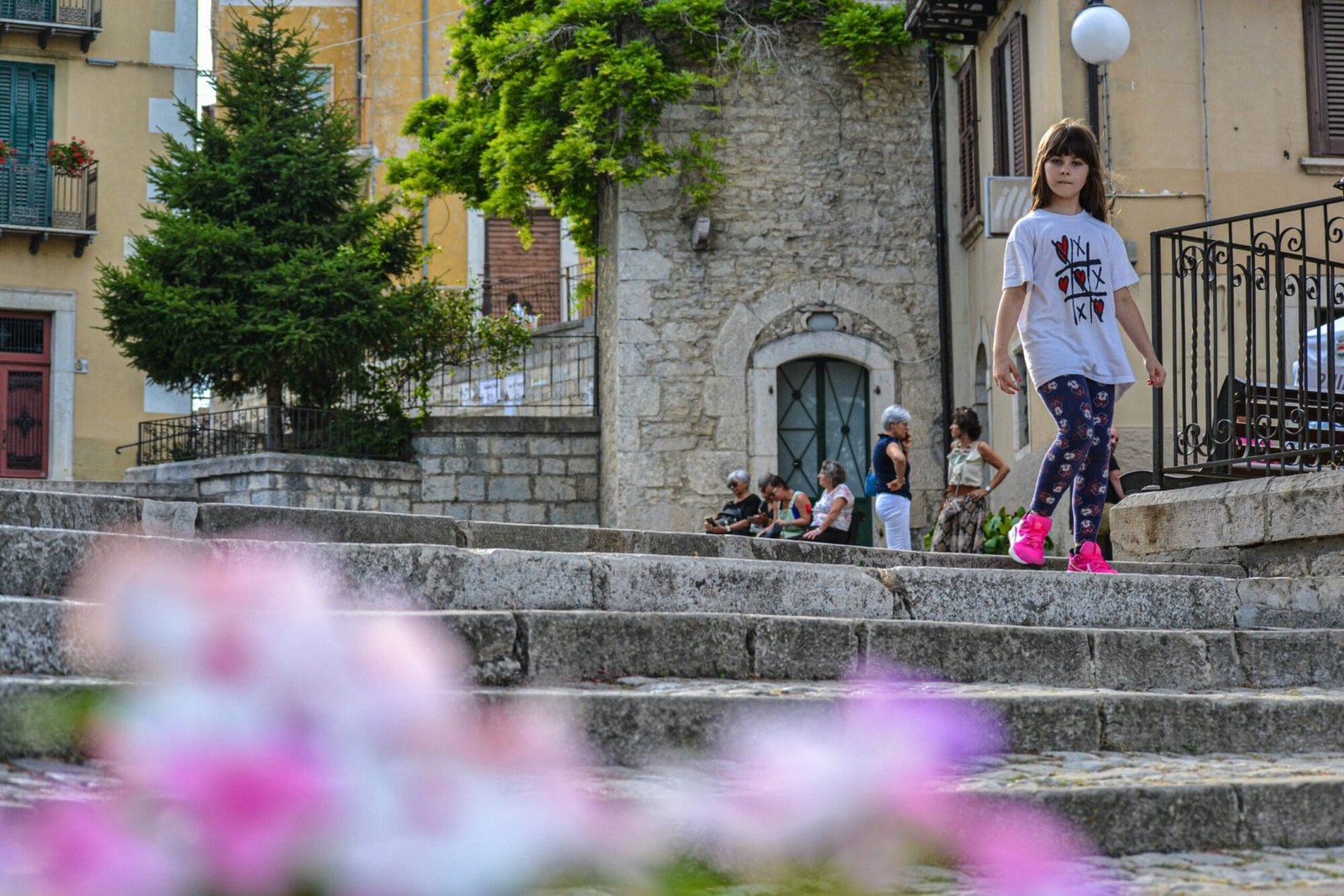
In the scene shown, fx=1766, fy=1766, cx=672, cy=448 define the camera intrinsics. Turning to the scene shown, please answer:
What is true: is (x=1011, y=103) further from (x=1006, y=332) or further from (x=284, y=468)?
(x=1006, y=332)

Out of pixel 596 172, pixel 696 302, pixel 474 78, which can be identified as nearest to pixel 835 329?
pixel 696 302

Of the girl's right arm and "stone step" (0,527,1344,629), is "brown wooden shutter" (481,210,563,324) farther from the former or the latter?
"stone step" (0,527,1344,629)

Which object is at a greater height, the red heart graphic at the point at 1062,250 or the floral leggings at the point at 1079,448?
the red heart graphic at the point at 1062,250

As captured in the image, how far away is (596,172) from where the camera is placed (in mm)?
17719

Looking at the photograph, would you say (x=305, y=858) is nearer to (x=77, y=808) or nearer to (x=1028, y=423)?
(x=77, y=808)

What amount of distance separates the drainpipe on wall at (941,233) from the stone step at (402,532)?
9645mm

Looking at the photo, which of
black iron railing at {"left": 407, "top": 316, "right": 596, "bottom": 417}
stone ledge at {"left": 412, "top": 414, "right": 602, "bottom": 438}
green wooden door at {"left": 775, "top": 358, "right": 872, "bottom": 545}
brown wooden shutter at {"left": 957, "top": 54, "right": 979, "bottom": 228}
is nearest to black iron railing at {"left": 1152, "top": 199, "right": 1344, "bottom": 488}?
brown wooden shutter at {"left": 957, "top": 54, "right": 979, "bottom": 228}

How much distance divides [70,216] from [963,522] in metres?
15.1

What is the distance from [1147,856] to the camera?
3.32 metres

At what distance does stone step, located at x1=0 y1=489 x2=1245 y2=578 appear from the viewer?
5.71m

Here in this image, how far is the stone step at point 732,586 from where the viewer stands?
14.2 feet

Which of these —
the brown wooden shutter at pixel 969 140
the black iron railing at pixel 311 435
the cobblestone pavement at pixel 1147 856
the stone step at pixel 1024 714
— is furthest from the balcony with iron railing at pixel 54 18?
the cobblestone pavement at pixel 1147 856

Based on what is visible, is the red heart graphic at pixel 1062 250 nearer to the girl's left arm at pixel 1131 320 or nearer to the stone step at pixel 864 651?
the girl's left arm at pixel 1131 320

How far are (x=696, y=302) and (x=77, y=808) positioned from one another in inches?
647
